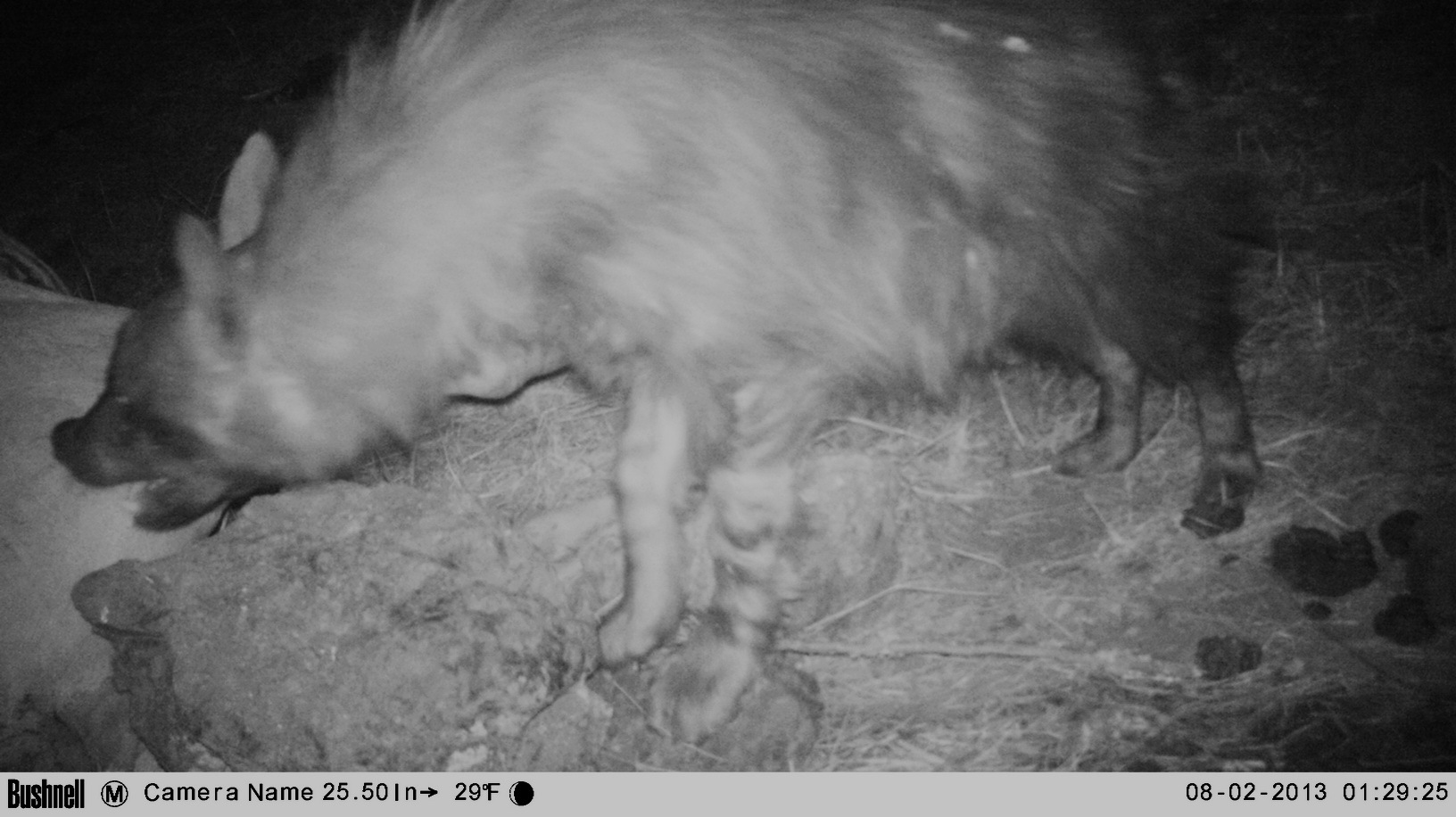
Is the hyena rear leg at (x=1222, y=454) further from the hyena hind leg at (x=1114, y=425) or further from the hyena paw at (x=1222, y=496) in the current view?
the hyena hind leg at (x=1114, y=425)

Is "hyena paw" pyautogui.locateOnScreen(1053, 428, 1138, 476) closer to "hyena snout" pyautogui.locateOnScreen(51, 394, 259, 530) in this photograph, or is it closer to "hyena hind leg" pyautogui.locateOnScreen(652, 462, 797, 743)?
"hyena hind leg" pyautogui.locateOnScreen(652, 462, 797, 743)

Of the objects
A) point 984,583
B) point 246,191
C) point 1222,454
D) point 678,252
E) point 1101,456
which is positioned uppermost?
point 678,252

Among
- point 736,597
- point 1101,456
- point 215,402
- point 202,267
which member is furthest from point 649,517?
point 1101,456

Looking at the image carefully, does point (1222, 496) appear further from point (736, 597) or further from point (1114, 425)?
point (736, 597)

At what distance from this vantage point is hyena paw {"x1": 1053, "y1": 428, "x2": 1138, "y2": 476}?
2.57 meters

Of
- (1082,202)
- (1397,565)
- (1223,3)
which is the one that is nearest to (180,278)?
(1082,202)

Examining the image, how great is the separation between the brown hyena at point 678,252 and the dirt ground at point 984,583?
27cm

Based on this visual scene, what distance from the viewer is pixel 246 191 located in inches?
92.7

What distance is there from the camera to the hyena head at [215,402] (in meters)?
1.92

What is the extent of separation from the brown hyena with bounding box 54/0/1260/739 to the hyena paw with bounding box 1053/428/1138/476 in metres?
0.35

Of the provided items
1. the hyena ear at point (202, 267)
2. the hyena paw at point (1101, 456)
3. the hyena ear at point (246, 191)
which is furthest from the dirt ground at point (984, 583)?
the hyena ear at point (246, 191)

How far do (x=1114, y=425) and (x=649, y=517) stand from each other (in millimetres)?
1407
